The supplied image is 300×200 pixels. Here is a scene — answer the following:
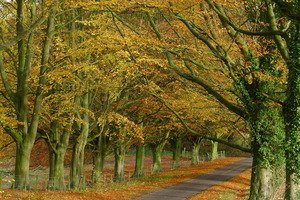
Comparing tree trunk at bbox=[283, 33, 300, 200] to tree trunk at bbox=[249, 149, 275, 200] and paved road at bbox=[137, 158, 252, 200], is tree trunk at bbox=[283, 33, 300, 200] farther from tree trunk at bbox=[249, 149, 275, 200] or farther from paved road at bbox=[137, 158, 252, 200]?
paved road at bbox=[137, 158, 252, 200]

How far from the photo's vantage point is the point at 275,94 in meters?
16.5

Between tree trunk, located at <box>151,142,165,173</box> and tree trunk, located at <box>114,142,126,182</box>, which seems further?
tree trunk, located at <box>151,142,165,173</box>

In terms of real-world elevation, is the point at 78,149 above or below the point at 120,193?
above

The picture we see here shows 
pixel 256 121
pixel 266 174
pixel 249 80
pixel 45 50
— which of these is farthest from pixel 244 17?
pixel 45 50

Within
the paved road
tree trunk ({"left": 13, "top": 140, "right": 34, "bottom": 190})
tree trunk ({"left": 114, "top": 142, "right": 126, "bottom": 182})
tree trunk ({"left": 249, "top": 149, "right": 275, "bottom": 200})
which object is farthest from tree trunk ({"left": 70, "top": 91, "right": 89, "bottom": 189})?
tree trunk ({"left": 249, "top": 149, "right": 275, "bottom": 200})

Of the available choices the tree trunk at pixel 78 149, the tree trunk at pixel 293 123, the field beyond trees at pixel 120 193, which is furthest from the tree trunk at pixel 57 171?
the tree trunk at pixel 293 123

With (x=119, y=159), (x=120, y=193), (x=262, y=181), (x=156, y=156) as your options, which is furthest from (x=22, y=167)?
(x=156, y=156)

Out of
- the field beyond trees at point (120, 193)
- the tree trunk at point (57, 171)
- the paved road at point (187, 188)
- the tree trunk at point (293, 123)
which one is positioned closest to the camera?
the tree trunk at point (293, 123)

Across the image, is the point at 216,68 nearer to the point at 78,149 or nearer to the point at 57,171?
the point at 78,149

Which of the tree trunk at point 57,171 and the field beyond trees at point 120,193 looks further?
the tree trunk at point 57,171

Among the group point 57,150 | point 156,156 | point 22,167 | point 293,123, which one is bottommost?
point 156,156

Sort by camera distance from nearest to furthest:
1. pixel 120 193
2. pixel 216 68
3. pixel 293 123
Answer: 1. pixel 293 123
2. pixel 216 68
3. pixel 120 193

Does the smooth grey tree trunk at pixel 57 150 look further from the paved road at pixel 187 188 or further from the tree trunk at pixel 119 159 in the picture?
the tree trunk at pixel 119 159

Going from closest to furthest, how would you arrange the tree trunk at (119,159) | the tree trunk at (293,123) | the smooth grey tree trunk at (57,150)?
the tree trunk at (293,123) < the smooth grey tree trunk at (57,150) < the tree trunk at (119,159)
